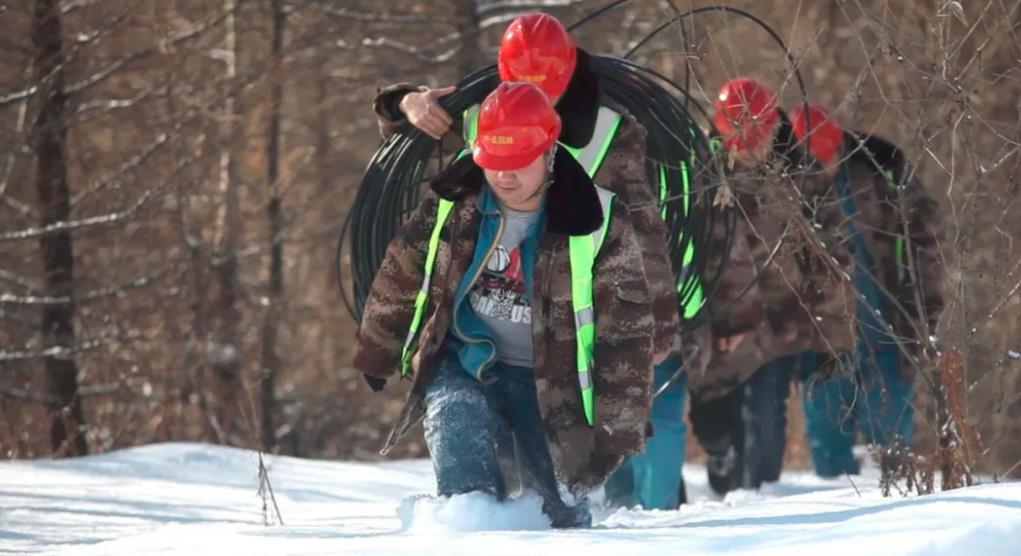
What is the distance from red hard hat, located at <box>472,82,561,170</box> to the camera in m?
5.23

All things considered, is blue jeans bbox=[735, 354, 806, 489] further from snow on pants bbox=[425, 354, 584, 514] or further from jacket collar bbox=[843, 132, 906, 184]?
snow on pants bbox=[425, 354, 584, 514]

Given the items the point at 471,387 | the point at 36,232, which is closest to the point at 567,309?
the point at 471,387

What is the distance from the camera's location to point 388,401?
1705 cm

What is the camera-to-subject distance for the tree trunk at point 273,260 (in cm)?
1319

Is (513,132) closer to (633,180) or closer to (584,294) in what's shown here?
(584,294)

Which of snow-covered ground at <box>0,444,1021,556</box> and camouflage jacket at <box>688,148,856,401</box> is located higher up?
camouflage jacket at <box>688,148,856,401</box>

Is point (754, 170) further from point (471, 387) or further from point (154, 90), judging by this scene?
point (154, 90)

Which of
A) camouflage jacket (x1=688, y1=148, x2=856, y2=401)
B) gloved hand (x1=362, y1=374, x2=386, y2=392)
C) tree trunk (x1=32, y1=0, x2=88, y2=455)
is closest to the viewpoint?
gloved hand (x1=362, y1=374, x2=386, y2=392)

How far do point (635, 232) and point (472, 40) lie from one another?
7.82 meters

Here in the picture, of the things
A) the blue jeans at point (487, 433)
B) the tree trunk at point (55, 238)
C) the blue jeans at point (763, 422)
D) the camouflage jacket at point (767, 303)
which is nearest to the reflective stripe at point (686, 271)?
the camouflage jacket at point (767, 303)

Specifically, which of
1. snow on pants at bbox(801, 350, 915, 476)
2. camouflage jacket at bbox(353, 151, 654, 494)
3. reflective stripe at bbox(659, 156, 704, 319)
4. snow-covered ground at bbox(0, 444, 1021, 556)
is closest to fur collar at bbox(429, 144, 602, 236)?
camouflage jacket at bbox(353, 151, 654, 494)

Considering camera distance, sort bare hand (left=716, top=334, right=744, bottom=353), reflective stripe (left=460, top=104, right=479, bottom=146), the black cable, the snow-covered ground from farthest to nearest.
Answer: bare hand (left=716, top=334, right=744, bottom=353) < the black cable < reflective stripe (left=460, top=104, right=479, bottom=146) < the snow-covered ground

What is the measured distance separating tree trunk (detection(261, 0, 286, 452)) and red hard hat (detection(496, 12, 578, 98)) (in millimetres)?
7025

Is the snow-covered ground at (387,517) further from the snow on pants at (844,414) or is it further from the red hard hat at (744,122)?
the red hard hat at (744,122)
